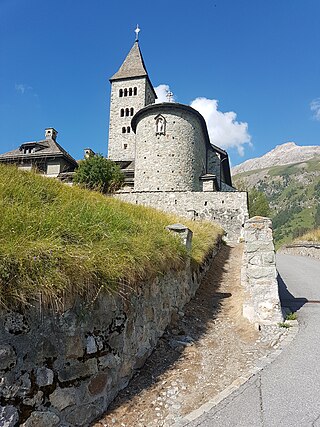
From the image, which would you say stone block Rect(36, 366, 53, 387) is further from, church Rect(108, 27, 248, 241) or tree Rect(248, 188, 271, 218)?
tree Rect(248, 188, 271, 218)

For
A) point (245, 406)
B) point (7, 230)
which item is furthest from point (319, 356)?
point (7, 230)

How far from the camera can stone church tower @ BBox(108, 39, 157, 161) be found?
44250 millimetres

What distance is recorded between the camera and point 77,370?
3.40 metres

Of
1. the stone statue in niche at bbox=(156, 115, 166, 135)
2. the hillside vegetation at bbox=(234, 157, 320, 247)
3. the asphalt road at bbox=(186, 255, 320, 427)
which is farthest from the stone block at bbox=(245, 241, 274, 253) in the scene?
the hillside vegetation at bbox=(234, 157, 320, 247)

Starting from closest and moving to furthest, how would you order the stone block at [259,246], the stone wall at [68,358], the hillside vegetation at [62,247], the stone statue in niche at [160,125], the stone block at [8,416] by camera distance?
the stone block at [8,416] < the stone wall at [68,358] < the hillside vegetation at [62,247] < the stone block at [259,246] < the stone statue in niche at [160,125]

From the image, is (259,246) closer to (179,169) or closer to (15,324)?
(15,324)

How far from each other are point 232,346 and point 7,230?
403cm

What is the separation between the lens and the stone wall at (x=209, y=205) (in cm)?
2609

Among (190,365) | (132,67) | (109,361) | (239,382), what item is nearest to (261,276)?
(190,365)

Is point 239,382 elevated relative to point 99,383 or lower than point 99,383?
lower

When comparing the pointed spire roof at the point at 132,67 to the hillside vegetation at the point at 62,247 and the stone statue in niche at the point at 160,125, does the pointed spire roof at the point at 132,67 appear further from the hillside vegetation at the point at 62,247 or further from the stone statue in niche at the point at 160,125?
the hillside vegetation at the point at 62,247

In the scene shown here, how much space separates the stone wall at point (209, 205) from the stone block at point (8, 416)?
76.0 ft

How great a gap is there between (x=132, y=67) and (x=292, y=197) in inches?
4478

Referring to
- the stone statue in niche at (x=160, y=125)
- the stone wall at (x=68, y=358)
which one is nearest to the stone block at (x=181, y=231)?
the stone wall at (x=68, y=358)
